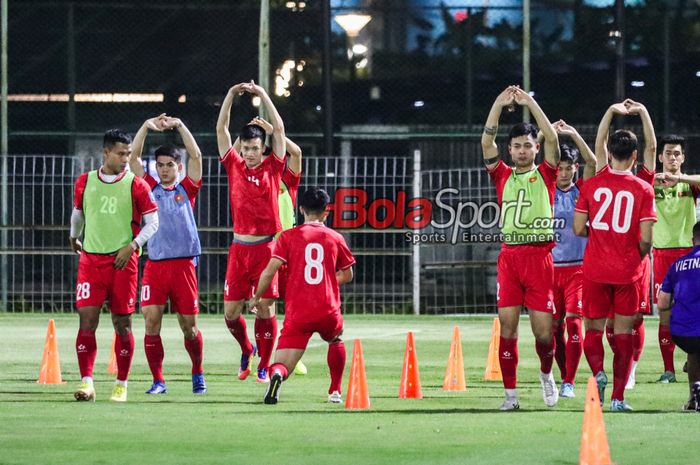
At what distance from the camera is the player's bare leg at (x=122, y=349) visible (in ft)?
41.6

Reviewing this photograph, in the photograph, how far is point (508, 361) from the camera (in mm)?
12102

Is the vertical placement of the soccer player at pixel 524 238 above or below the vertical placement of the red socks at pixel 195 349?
above

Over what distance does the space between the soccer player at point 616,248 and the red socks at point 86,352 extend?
13.5 ft

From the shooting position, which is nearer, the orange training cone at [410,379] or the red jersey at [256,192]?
the orange training cone at [410,379]

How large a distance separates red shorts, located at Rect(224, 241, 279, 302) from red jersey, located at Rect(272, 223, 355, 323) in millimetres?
2658

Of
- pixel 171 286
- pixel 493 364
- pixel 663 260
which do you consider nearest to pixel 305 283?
pixel 171 286

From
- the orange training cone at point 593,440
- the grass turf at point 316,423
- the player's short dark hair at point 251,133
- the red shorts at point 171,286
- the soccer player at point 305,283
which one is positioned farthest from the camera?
the player's short dark hair at point 251,133

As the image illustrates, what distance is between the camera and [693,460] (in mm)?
9039

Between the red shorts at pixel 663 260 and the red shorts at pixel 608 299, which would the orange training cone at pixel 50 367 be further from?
the red shorts at pixel 663 260

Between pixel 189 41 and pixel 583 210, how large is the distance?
16.4m

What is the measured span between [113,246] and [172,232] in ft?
3.20

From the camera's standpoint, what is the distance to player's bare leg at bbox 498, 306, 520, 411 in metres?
12.0

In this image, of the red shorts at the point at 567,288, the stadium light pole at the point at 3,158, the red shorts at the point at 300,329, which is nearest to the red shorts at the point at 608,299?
the red shorts at the point at 567,288

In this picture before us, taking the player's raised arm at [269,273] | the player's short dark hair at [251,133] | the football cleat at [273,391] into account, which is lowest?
the football cleat at [273,391]
